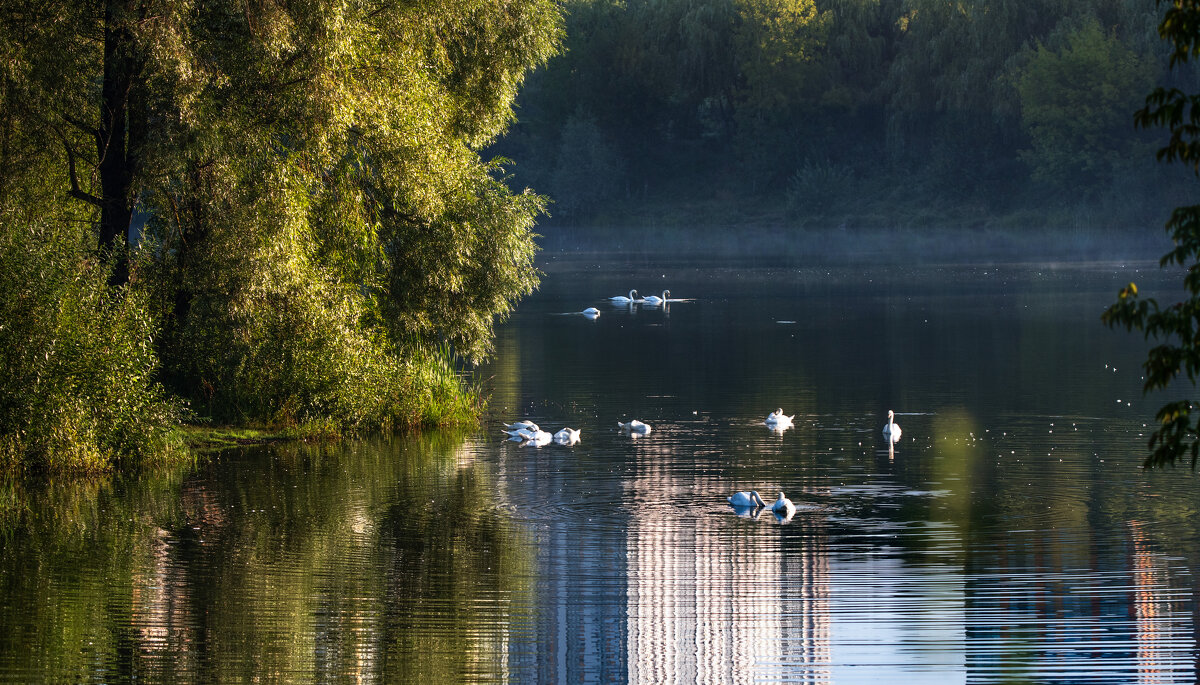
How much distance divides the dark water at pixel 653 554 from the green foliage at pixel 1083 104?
220 ft

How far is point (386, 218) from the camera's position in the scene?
28.5 meters

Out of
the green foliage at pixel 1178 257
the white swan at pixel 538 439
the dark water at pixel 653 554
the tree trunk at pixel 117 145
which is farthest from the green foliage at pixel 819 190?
the green foliage at pixel 1178 257

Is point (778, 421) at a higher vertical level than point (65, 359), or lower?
lower

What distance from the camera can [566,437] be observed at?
91.1ft

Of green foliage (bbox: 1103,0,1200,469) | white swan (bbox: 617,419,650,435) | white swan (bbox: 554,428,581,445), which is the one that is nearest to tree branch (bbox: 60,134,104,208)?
white swan (bbox: 554,428,581,445)

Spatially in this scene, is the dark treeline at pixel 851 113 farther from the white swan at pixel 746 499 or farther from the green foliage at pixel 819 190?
the white swan at pixel 746 499

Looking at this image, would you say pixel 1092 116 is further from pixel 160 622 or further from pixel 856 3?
pixel 160 622

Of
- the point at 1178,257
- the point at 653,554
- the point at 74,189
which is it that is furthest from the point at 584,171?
the point at 1178,257

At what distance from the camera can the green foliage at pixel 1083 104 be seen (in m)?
96.2

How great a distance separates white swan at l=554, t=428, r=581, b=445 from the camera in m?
27.7

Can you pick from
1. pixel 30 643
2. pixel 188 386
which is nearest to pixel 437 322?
pixel 188 386

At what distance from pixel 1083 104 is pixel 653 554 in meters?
86.9

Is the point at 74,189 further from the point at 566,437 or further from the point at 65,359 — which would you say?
the point at 566,437

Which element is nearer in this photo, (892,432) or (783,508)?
(783,508)
